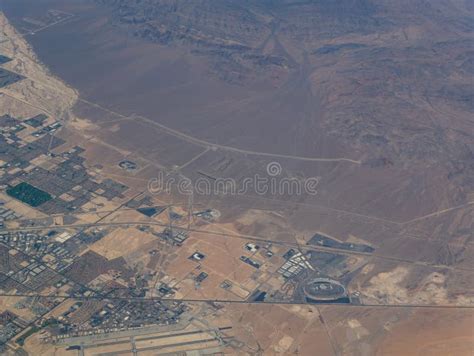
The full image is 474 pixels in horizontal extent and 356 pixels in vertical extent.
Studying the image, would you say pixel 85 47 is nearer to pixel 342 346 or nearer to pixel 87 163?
pixel 87 163

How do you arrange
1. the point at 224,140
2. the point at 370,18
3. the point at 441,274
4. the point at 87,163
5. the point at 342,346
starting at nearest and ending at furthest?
the point at 342,346, the point at 441,274, the point at 87,163, the point at 224,140, the point at 370,18

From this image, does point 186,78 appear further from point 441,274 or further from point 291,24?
point 441,274

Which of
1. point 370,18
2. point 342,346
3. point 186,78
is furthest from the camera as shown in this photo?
point 370,18

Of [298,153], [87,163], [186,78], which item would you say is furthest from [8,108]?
[298,153]

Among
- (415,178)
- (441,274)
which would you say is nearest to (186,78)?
(415,178)

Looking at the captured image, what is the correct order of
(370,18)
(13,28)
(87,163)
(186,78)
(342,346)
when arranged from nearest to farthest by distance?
(342,346)
(87,163)
(186,78)
(13,28)
(370,18)

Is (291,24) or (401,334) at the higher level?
(291,24)

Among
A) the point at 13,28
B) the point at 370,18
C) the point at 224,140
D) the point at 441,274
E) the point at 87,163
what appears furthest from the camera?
the point at 370,18

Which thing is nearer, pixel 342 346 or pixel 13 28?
Answer: pixel 342 346

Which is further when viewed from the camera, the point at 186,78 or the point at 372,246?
the point at 186,78
